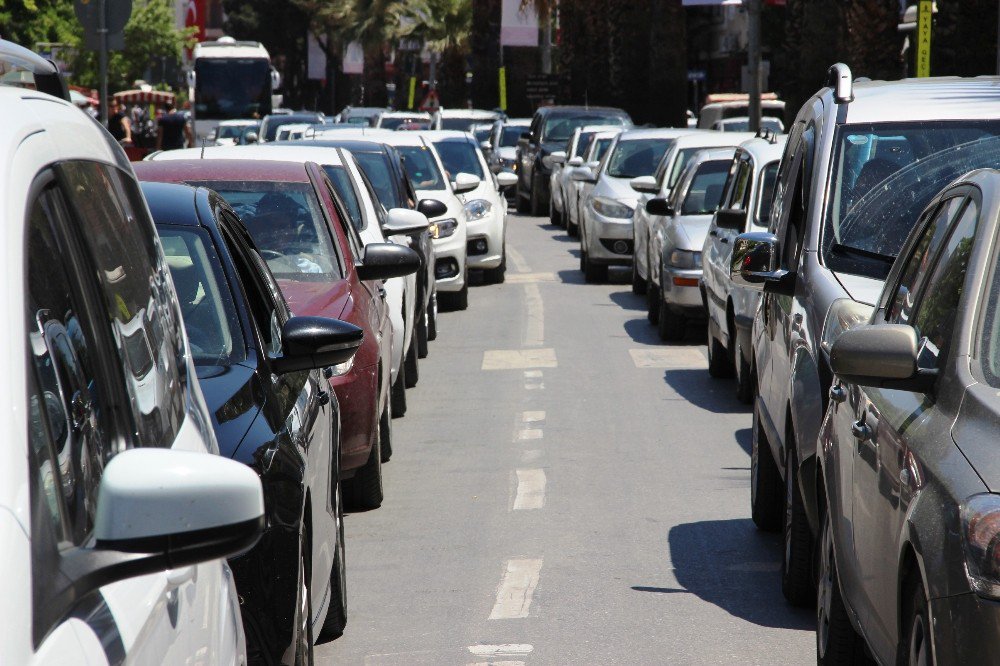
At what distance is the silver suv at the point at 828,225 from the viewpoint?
20.6 ft

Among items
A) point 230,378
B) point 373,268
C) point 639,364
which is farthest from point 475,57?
point 230,378

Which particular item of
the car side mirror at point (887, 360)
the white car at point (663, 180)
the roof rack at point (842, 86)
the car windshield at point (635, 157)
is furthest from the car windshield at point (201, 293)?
the car windshield at point (635, 157)

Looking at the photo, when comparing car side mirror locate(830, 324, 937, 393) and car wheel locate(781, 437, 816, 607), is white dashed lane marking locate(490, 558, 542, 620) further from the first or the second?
car side mirror locate(830, 324, 937, 393)

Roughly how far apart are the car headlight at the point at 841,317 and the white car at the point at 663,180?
35.1 ft

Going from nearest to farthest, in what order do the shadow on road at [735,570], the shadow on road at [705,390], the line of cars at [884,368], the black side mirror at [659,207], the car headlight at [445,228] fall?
the line of cars at [884,368] < the shadow on road at [735,570] < the shadow on road at [705,390] < the black side mirror at [659,207] < the car headlight at [445,228]

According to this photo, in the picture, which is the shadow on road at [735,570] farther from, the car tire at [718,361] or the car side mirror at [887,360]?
the car tire at [718,361]

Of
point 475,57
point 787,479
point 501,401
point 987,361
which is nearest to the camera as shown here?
point 987,361

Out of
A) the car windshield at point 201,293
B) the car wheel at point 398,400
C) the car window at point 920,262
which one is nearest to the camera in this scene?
the car window at point 920,262

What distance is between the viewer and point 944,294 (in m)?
4.41

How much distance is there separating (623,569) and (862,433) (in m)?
2.61

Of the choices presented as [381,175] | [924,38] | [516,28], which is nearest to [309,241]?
[381,175]

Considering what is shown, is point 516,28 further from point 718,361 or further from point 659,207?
point 718,361

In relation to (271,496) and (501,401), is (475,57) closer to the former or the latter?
Answer: (501,401)

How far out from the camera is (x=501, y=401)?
11.7 meters
